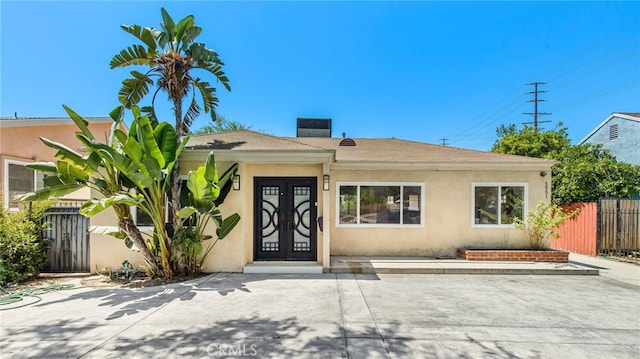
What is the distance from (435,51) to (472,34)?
1.71m

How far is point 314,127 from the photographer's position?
15.4 m

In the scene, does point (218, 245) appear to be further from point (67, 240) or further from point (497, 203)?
point (497, 203)

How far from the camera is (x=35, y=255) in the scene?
23.2ft

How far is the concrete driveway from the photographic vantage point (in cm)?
371

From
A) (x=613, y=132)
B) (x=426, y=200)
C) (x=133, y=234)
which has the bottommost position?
(x=133, y=234)

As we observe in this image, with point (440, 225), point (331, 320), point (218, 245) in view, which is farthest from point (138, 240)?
point (440, 225)

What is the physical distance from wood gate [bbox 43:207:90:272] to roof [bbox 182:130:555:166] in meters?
3.49

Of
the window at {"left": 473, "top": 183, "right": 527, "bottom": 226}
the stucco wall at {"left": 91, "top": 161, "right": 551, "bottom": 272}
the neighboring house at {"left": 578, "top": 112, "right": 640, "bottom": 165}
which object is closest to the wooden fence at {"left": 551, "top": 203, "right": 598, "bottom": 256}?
the window at {"left": 473, "top": 183, "right": 527, "bottom": 226}

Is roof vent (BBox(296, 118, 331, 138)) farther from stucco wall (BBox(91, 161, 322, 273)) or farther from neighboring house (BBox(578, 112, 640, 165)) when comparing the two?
neighboring house (BBox(578, 112, 640, 165))

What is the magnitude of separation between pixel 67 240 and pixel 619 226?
16964 millimetres

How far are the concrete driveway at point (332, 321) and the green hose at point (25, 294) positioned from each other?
0.75 ft

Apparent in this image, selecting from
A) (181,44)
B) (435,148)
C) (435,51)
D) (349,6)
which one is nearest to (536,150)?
(435,51)

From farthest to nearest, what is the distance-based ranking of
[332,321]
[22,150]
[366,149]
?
1. [366,149]
2. [22,150]
3. [332,321]
